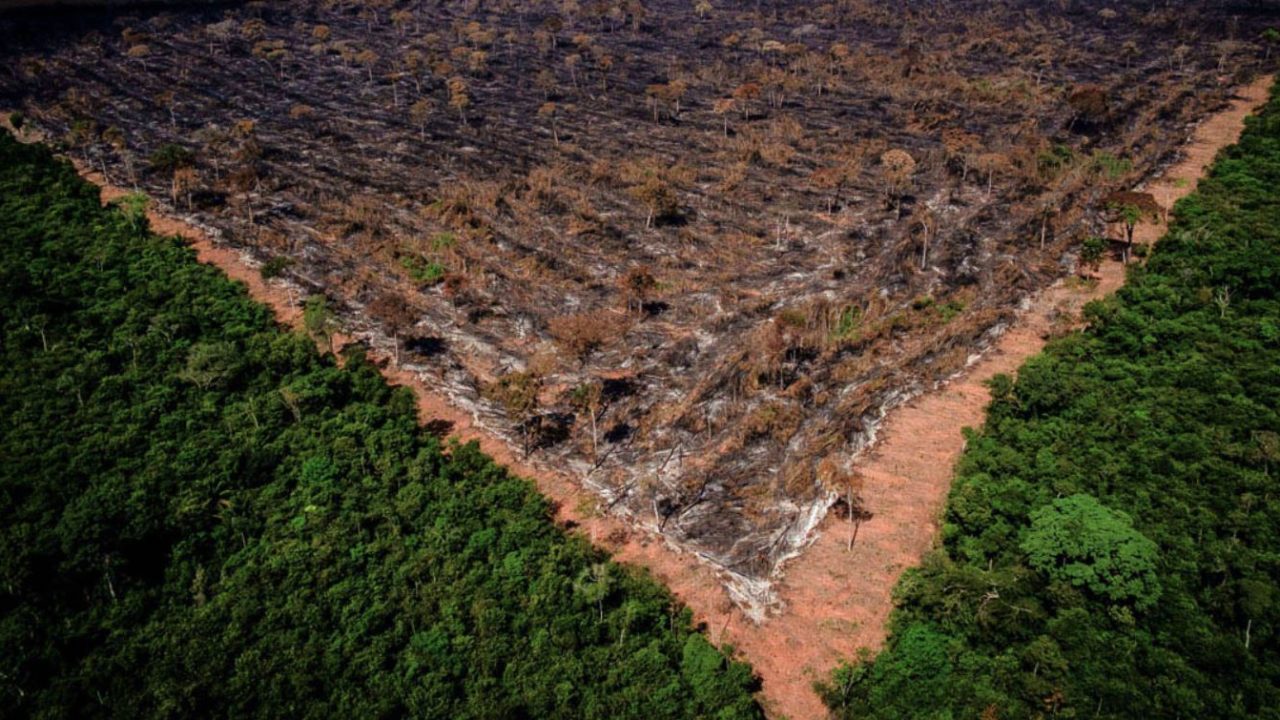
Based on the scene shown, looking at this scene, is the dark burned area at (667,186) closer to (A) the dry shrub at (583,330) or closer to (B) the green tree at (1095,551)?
(A) the dry shrub at (583,330)

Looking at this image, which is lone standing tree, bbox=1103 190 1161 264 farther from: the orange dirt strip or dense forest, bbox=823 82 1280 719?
dense forest, bbox=823 82 1280 719

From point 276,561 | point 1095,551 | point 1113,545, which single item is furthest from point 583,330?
point 1113,545

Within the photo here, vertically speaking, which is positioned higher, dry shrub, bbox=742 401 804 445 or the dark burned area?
the dark burned area

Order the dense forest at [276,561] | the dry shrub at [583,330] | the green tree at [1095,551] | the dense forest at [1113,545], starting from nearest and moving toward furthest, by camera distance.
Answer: the dense forest at [1113,545] < the dense forest at [276,561] < the green tree at [1095,551] < the dry shrub at [583,330]

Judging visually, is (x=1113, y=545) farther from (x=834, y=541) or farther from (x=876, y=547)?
(x=834, y=541)

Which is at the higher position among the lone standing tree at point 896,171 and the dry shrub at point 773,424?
the lone standing tree at point 896,171

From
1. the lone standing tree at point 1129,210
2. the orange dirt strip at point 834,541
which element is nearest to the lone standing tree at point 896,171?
the lone standing tree at point 1129,210

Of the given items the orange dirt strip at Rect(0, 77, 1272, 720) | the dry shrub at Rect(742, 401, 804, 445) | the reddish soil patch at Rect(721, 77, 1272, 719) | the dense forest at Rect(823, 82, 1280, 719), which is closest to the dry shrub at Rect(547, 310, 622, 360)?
the orange dirt strip at Rect(0, 77, 1272, 720)

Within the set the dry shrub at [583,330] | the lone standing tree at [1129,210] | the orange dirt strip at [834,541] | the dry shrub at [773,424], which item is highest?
the lone standing tree at [1129,210]
